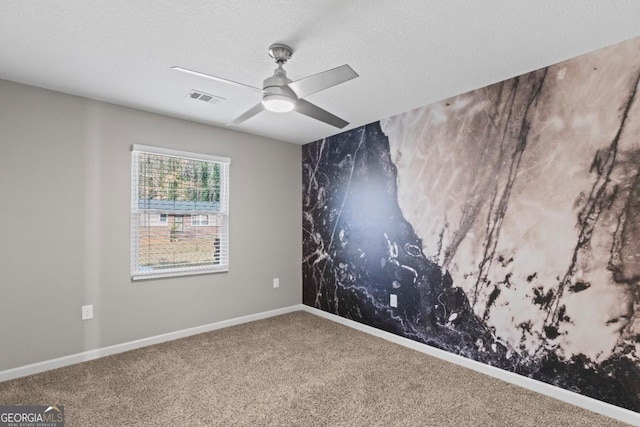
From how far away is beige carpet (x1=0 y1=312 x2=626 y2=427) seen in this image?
205cm

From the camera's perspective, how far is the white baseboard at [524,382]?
80.1 inches

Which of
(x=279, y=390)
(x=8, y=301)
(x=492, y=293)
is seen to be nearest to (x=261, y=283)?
(x=279, y=390)

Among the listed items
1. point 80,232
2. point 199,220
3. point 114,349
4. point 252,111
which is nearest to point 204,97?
point 252,111

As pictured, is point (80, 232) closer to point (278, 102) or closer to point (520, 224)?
point (278, 102)

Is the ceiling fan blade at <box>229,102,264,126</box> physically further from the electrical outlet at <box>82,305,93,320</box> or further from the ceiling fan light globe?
the electrical outlet at <box>82,305,93,320</box>

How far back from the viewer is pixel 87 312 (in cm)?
290


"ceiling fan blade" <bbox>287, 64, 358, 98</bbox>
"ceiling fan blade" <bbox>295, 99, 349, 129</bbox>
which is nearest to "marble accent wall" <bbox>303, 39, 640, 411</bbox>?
"ceiling fan blade" <bbox>295, 99, 349, 129</bbox>

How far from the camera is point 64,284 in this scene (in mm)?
2801

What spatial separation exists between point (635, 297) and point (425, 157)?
5.98ft

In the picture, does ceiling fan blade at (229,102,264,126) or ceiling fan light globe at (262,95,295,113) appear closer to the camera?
ceiling fan light globe at (262,95,295,113)

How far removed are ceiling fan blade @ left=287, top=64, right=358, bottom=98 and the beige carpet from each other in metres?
2.06

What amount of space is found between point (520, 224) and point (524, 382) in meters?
1.20

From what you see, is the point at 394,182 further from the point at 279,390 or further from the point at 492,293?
the point at 279,390

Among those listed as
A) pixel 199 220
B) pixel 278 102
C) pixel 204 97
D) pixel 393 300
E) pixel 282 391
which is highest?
pixel 204 97
